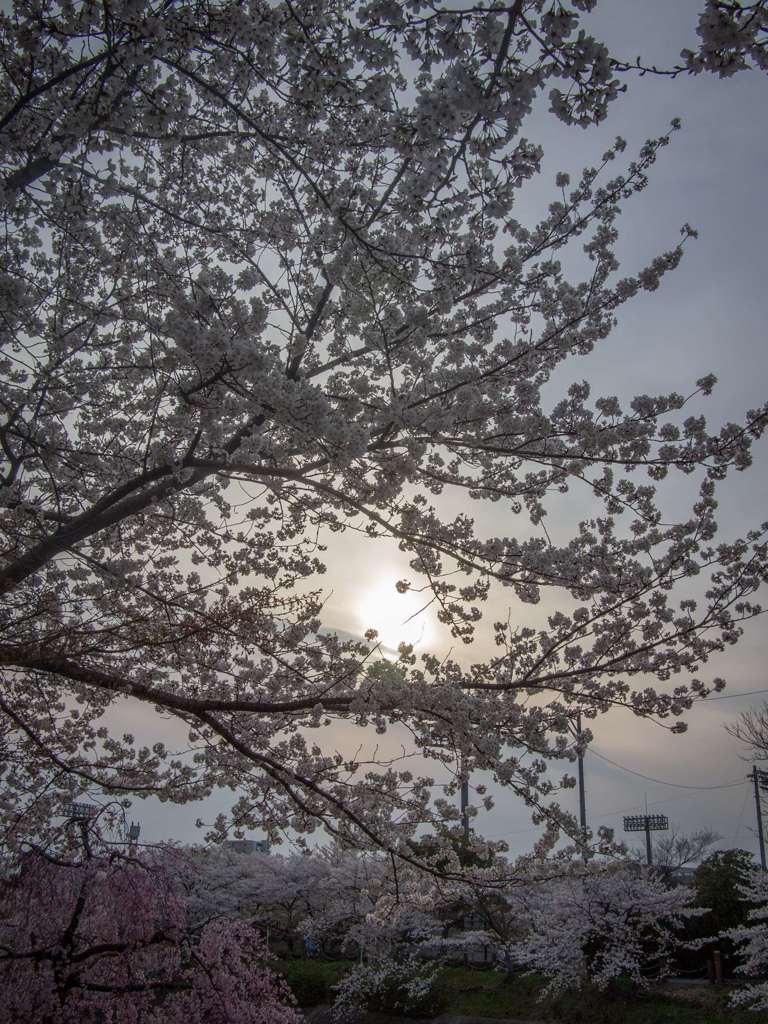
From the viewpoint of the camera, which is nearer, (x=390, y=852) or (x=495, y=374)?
(x=495, y=374)

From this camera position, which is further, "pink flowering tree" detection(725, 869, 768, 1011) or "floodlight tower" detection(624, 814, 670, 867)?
"floodlight tower" detection(624, 814, 670, 867)

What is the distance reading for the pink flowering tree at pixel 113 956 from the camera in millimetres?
5535

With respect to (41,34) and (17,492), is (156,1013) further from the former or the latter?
(41,34)

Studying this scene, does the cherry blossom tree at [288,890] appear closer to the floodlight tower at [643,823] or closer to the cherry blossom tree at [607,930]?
the cherry blossom tree at [607,930]

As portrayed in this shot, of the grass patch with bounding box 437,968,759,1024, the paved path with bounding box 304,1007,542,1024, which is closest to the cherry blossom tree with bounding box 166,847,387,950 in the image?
the paved path with bounding box 304,1007,542,1024

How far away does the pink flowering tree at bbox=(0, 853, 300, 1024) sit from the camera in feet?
18.2

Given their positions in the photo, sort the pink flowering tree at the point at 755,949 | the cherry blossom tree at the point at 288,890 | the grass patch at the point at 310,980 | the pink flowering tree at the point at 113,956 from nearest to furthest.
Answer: the pink flowering tree at the point at 113,956 < the pink flowering tree at the point at 755,949 < the grass patch at the point at 310,980 < the cherry blossom tree at the point at 288,890

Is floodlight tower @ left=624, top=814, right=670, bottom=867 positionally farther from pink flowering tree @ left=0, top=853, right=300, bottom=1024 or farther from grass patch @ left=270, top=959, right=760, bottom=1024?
pink flowering tree @ left=0, top=853, right=300, bottom=1024

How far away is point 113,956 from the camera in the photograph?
592cm

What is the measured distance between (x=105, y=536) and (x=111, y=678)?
1.96 metres

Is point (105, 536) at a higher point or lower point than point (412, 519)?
higher

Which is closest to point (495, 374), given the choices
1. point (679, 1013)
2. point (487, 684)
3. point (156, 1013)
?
point (487, 684)

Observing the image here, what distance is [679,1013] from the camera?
48.3ft

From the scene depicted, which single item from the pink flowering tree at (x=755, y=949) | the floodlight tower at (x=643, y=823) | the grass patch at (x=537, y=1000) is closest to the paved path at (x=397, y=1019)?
the grass patch at (x=537, y=1000)
